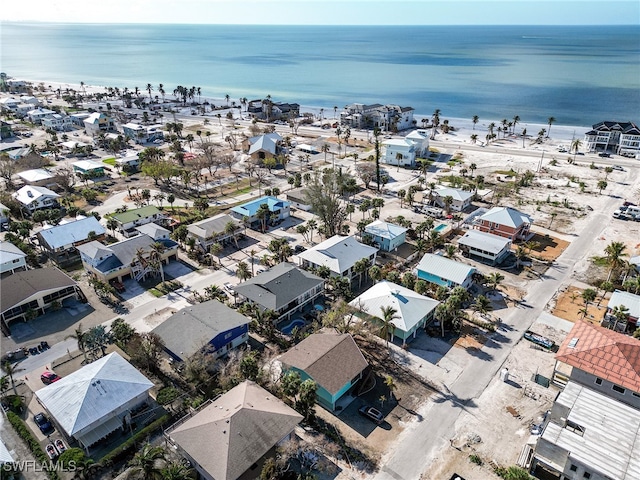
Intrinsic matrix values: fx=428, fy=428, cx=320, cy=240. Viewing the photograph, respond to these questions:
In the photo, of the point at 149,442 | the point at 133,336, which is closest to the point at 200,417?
the point at 149,442

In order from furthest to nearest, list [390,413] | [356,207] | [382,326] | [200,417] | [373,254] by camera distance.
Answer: [356,207] → [373,254] → [382,326] → [390,413] → [200,417]

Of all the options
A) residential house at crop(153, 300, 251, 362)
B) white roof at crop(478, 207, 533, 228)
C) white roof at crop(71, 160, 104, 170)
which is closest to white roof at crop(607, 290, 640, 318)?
white roof at crop(478, 207, 533, 228)

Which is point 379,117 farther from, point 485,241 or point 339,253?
point 339,253

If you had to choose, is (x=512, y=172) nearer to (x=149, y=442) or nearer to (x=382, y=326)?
(x=382, y=326)

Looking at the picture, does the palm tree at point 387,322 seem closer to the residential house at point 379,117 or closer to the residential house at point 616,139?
the residential house at point 616,139

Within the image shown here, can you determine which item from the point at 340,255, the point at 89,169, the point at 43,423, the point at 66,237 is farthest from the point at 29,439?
the point at 89,169
